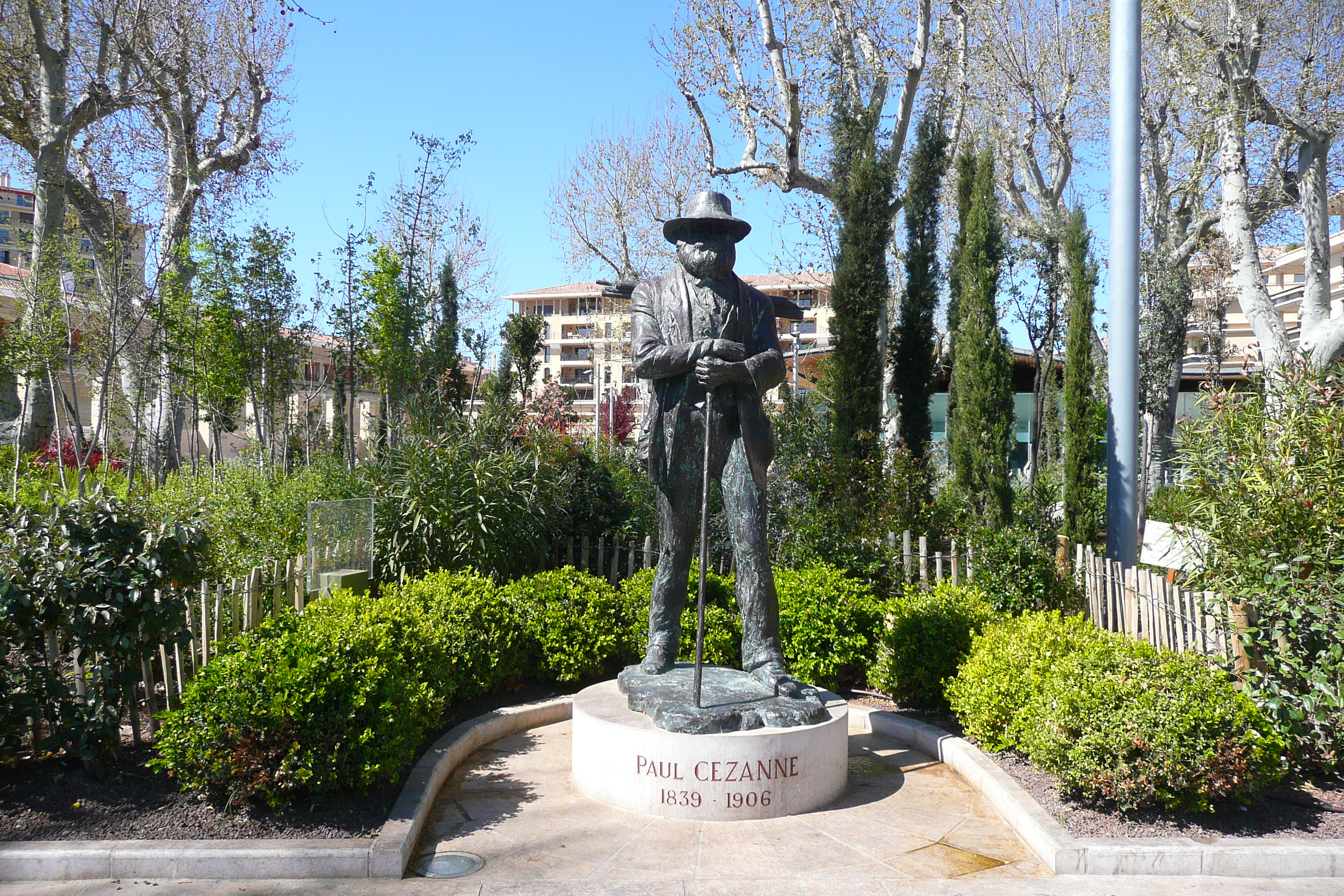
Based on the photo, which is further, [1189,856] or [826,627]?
[826,627]

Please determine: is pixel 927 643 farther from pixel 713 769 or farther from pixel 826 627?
pixel 713 769

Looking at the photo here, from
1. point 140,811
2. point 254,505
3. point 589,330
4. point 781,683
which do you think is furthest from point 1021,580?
point 589,330

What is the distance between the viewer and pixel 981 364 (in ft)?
38.4

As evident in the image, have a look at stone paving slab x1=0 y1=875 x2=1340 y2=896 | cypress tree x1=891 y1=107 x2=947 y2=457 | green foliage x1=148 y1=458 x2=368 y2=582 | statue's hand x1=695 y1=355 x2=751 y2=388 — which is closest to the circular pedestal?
stone paving slab x1=0 y1=875 x2=1340 y2=896

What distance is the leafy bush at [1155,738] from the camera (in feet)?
12.9

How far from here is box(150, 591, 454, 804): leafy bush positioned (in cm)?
397

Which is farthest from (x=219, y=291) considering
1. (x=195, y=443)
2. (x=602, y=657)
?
(x=602, y=657)

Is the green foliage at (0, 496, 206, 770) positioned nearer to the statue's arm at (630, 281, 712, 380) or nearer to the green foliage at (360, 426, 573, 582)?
the statue's arm at (630, 281, 712, 380)

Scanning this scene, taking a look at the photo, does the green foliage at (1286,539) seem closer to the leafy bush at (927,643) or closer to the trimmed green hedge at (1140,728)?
the trimmed green hedge at (1140,728)

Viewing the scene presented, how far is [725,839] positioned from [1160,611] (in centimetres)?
323

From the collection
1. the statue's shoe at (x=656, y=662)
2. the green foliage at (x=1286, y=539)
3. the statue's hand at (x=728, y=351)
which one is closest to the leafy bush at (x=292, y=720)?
the statue's shoe at (x=656, y=662)

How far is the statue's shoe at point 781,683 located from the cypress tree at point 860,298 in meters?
5.46

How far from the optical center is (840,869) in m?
3.89

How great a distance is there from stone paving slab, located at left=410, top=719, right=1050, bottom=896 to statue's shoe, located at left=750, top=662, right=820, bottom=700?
1.91ft
